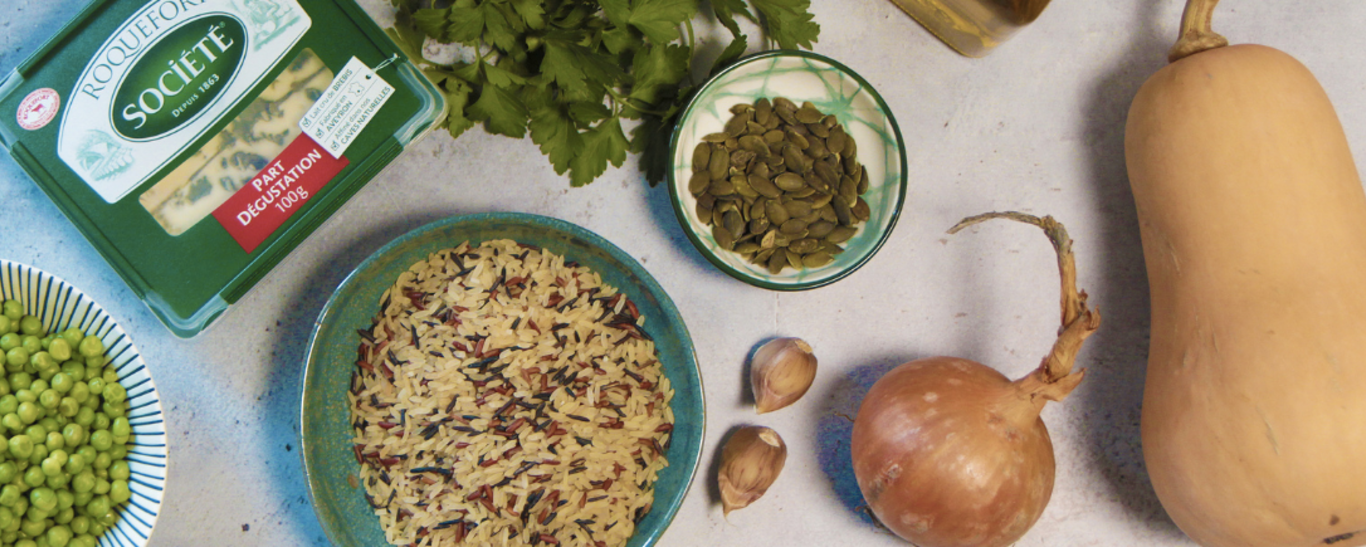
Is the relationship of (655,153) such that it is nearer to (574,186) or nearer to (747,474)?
(574,186)

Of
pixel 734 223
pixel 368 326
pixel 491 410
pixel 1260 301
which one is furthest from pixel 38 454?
pixel 1260 301

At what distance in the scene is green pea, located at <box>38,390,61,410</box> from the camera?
87 cm

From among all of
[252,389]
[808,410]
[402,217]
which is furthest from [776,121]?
[252,389]

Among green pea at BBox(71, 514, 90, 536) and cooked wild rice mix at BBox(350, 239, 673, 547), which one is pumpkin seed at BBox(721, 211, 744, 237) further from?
green pea at BBox(71, 514, 90, 536)

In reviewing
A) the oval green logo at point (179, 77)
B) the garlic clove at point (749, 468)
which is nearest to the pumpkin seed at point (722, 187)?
the garlic clove at point (749, 468)

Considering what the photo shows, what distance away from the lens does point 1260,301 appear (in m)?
1.00

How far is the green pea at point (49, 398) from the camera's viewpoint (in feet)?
2.86

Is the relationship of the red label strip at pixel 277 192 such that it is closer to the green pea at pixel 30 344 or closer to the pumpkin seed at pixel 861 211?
the green pea at pixel 30 344

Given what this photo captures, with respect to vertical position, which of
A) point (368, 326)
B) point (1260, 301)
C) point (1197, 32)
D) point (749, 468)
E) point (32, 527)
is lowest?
point (1260, 301)

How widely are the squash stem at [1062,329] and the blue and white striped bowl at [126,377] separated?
41.5 inches

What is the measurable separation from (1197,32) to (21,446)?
163 centimetres

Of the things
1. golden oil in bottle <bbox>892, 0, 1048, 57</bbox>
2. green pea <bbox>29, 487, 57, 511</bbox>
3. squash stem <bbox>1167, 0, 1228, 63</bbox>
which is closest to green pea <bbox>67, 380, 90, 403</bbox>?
green pea <bbox>29, 487, 57, 511</bbox>

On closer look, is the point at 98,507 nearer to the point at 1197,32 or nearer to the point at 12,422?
the point at 12,422

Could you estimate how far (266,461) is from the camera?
109 centimetres
